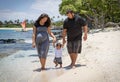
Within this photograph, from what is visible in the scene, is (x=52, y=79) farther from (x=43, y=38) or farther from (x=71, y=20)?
(x=71, y=20)

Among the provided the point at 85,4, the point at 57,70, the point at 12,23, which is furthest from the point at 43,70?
the point at 12,23

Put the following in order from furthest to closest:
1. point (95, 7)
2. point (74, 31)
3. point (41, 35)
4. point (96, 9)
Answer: point (96, 9), point (95, 7), point (74, 31), point (41, 35)

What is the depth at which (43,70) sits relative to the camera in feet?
32.5

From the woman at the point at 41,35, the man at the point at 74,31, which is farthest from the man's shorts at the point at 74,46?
the woman at the point at 41,35

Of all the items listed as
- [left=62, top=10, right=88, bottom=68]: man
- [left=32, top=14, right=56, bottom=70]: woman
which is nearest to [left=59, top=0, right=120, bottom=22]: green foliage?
[left=62, top=10, right=88, bottom=68]: man

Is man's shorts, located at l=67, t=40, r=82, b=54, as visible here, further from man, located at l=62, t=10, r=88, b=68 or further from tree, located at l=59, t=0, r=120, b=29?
tree, located at l=59, t=0, r=120, b=29

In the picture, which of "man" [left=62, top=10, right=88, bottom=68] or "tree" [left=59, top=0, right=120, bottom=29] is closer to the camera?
"man" [left=62, top=10, right=88, bottom=68]

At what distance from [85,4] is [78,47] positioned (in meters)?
47.5

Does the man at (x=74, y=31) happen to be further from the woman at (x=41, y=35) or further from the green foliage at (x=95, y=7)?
the green foliage at (x=95, y=7)

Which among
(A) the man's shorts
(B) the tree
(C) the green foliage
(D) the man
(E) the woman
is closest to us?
(E) the woman

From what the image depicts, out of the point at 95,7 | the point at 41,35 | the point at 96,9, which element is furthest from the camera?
the point at 96,9

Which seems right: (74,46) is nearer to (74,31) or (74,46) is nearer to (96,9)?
(74,31)

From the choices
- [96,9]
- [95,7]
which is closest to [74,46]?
[95,7]

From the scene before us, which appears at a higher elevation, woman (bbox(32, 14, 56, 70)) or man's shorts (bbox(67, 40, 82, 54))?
woman (bbox(32, 14, 56, 70))
